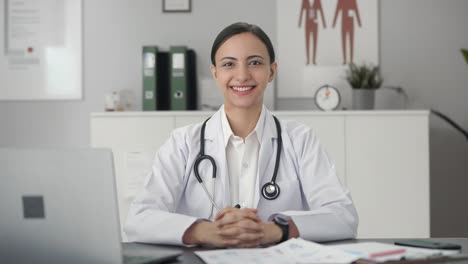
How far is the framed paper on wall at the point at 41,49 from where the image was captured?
4.25 metres

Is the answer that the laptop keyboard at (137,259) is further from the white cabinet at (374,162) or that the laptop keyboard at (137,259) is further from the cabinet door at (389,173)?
the cabinet door at (389,173)

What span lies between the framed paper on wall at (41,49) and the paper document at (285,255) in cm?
301

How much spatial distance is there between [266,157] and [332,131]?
1792mm

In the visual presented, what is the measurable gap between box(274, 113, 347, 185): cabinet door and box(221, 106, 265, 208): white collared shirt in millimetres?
1665

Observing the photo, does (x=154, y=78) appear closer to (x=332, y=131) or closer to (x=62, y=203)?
(x=332, y=131)

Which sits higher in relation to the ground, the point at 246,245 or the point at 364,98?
the point at 364,98

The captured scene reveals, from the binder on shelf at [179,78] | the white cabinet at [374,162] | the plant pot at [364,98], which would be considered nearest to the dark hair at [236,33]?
the white cabinet at [374,162]

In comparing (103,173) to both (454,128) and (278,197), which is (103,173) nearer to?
(278,197)

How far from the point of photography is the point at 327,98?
400cm

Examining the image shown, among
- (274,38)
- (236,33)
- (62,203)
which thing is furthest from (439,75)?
(62,203)

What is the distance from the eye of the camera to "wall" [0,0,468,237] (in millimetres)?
4148

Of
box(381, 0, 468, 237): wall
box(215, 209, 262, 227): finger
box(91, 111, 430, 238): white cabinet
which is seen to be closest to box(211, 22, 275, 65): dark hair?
box(215, 209, 262, 227): finger

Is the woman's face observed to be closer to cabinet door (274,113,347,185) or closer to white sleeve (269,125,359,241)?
white sleeve (269,125,359,241)

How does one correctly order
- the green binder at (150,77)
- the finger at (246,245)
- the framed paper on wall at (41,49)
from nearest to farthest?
the finger at (246,245)
the green binder at (150,77)
the framed paper on wall at (41,49)
